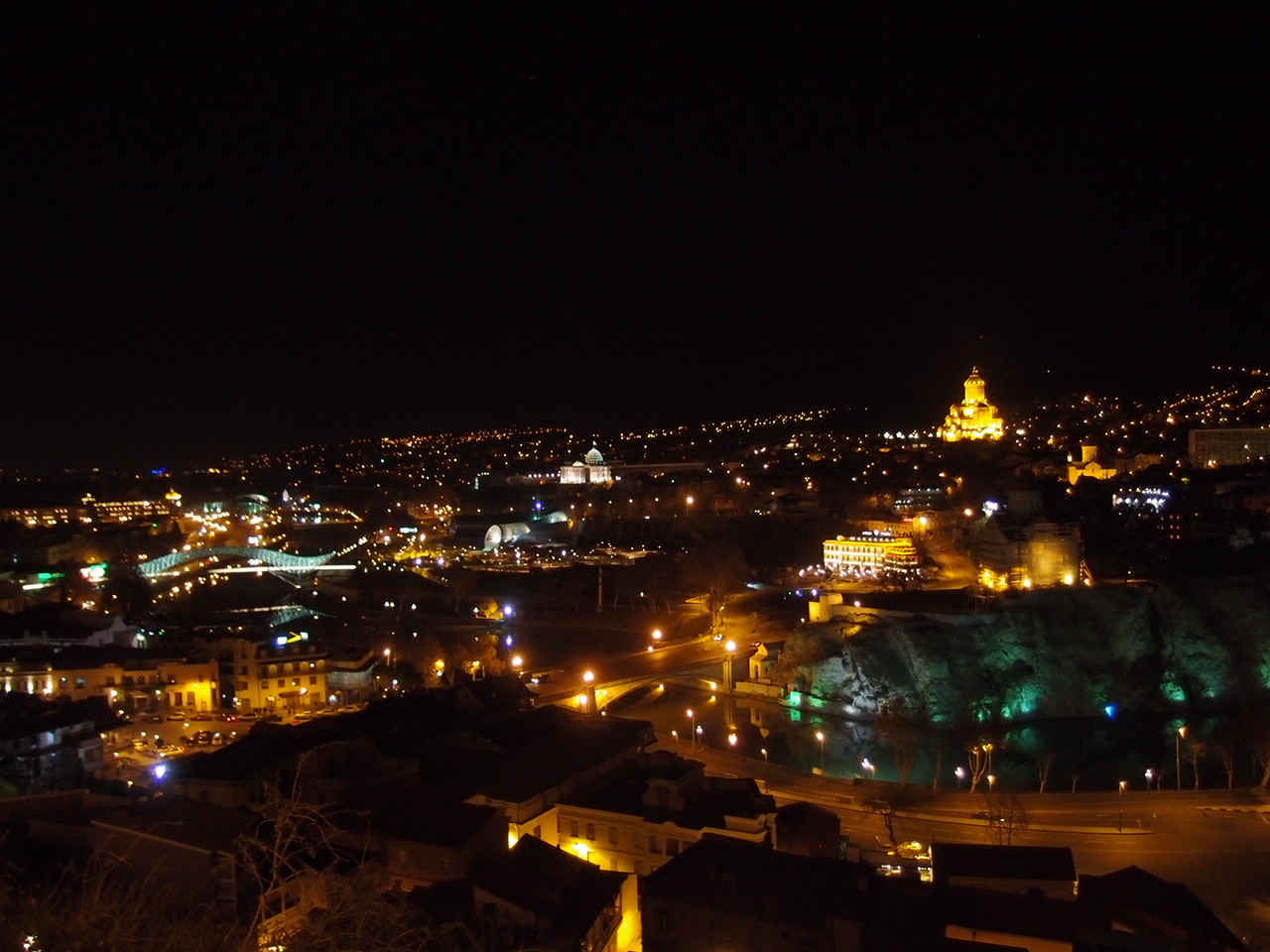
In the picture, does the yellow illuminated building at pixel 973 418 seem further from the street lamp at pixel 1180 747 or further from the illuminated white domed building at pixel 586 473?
the street lamp at pixel 1180 747

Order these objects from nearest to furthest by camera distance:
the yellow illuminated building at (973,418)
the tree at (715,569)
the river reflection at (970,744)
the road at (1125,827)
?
the road at (1125,827) → the river reflection at (970,744) → the tree at (715,569) → the yellow illuminated building at (973,418)

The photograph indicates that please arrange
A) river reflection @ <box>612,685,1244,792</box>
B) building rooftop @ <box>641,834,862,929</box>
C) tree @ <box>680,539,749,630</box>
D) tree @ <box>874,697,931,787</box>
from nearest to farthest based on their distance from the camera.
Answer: building rooftop @ <box>641,834,862,929</box> → river reflection @ <box>612,685,1244,792</box> → tree @ <box>874,697,931,787</box> → tree @ <box>680,539,749,630</box>

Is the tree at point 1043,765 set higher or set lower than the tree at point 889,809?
lower

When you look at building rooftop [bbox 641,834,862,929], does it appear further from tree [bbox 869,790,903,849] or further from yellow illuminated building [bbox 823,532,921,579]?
yellow illuminated building [bbox 823,532,921,579]

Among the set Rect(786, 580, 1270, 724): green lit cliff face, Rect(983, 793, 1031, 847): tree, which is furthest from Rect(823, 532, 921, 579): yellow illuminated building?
Rect(983, 793, 1031, 847): tree

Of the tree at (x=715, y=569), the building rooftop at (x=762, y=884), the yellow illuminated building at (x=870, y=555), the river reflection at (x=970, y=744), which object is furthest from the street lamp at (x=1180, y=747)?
the tree at (x=715, y=569)

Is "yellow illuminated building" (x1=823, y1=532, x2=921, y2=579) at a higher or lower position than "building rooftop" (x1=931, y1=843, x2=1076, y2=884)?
higher

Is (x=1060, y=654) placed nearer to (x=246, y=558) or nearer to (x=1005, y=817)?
(x=1005, y=817)
